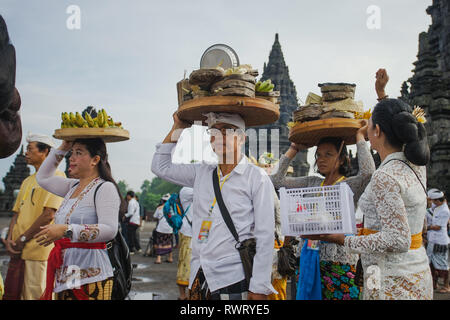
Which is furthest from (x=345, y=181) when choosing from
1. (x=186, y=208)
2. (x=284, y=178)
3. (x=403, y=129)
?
(x=186, y=208)

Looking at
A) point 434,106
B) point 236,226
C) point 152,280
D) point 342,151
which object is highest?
point 434,106

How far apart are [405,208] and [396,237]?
0.20 meters

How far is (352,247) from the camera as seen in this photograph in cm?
228

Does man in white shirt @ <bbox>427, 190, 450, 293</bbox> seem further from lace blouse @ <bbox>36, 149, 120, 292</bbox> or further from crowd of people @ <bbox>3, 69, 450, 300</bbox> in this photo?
lace blouse @ <bbox>36, 149, 120, 292</bbox>

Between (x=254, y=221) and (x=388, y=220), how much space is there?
0.82 metres

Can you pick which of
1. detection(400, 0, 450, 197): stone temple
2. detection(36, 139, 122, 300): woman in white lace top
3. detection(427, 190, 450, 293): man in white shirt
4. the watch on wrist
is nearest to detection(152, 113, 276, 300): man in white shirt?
detection(36, 139, 122, 300): woman in white lace top

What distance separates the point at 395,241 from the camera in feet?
6.84

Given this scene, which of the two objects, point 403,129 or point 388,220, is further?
point 403,129

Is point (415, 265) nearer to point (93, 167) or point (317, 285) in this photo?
point (317, 285)

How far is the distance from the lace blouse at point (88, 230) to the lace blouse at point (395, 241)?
1.85 meters

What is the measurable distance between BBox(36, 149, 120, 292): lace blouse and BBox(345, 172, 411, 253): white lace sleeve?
6.28 feet

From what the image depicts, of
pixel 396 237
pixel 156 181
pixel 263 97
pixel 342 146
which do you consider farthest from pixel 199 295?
pixel 156 181

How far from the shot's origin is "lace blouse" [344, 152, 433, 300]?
210cm

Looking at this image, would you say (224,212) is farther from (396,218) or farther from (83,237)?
(83,237)
